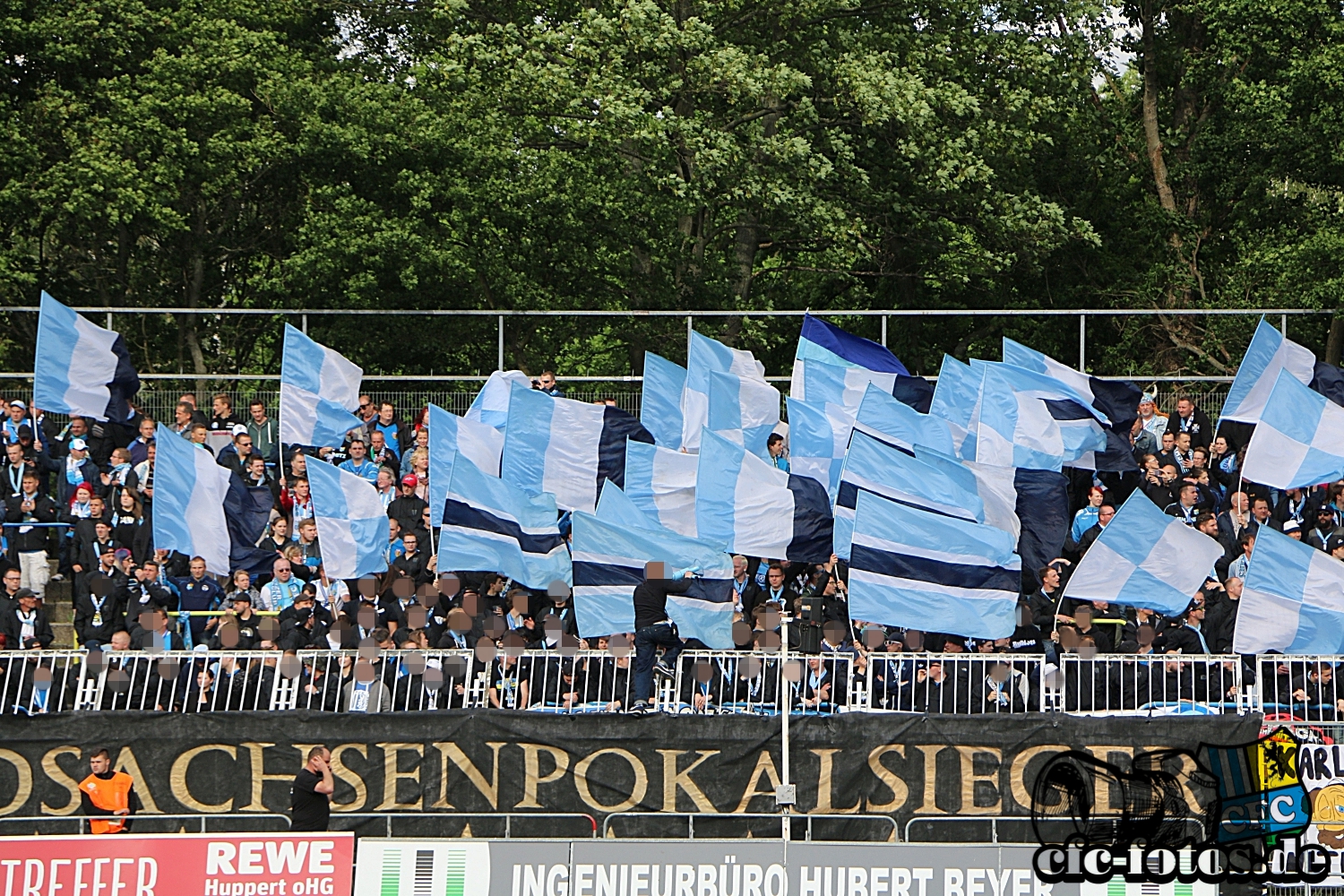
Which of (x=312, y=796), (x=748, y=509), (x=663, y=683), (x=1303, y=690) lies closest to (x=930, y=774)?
(x=663, y=683)

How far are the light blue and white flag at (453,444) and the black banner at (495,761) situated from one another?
11.1 feet

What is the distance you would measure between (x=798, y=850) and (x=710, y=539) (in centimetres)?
499

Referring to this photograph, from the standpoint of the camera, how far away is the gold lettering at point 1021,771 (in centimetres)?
1741

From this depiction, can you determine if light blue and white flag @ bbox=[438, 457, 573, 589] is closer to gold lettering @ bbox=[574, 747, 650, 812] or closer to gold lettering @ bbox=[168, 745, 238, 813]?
gold lettering @ bbox=[574, 747, 650, 812]

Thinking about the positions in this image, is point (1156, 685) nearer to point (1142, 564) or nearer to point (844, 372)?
point (1142, 564)

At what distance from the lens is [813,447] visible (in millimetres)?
20844

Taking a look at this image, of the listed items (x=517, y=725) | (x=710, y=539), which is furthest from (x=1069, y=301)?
(x=517, y=725)

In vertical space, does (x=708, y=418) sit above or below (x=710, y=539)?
above

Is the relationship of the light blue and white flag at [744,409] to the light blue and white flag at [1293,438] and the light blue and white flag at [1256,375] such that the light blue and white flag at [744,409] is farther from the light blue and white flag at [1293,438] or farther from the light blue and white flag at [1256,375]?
the light blue and white flag at [1293,438]

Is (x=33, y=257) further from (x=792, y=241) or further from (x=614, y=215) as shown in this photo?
(x=792, y=241)

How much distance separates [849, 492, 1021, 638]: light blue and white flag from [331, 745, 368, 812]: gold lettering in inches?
189

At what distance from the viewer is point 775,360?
3409 cm

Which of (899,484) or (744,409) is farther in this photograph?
(744,409)

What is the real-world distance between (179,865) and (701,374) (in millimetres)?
9537
